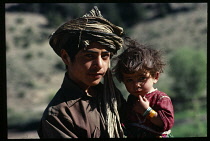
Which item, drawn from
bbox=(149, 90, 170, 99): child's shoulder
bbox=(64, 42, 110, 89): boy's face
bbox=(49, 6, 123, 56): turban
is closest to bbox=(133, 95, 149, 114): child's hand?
bbox=(149, 90, 170, 99): child's shoulder

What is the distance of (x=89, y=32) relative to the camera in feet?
9.67

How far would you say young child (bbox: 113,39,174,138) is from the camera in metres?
3.01

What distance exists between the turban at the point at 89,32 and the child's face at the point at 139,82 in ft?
1.05

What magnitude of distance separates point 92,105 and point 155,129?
0.63 metres

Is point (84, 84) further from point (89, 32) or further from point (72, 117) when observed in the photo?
point (89, 32)

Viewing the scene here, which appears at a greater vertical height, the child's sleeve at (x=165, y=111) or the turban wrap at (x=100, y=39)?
the turban wrap at (x=100, y=39)

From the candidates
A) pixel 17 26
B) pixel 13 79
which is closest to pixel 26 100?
pixel 13 79

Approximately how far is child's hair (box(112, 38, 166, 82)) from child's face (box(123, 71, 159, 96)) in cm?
5

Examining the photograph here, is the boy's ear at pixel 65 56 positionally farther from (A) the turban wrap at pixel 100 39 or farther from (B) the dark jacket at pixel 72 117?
(B) the dark jacket at pixel 72 117

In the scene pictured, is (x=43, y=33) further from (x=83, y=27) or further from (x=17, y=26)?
(x=83, y=27)

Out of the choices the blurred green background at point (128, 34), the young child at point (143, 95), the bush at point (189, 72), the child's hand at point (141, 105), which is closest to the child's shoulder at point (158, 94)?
the young child at point (143, 95)

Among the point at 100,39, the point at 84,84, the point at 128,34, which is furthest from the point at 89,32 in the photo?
the point at 128,34

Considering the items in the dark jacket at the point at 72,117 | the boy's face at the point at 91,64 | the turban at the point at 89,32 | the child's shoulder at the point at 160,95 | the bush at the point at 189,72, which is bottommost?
the dark jacket at the point at 72,117

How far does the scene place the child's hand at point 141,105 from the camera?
3.04 metres
